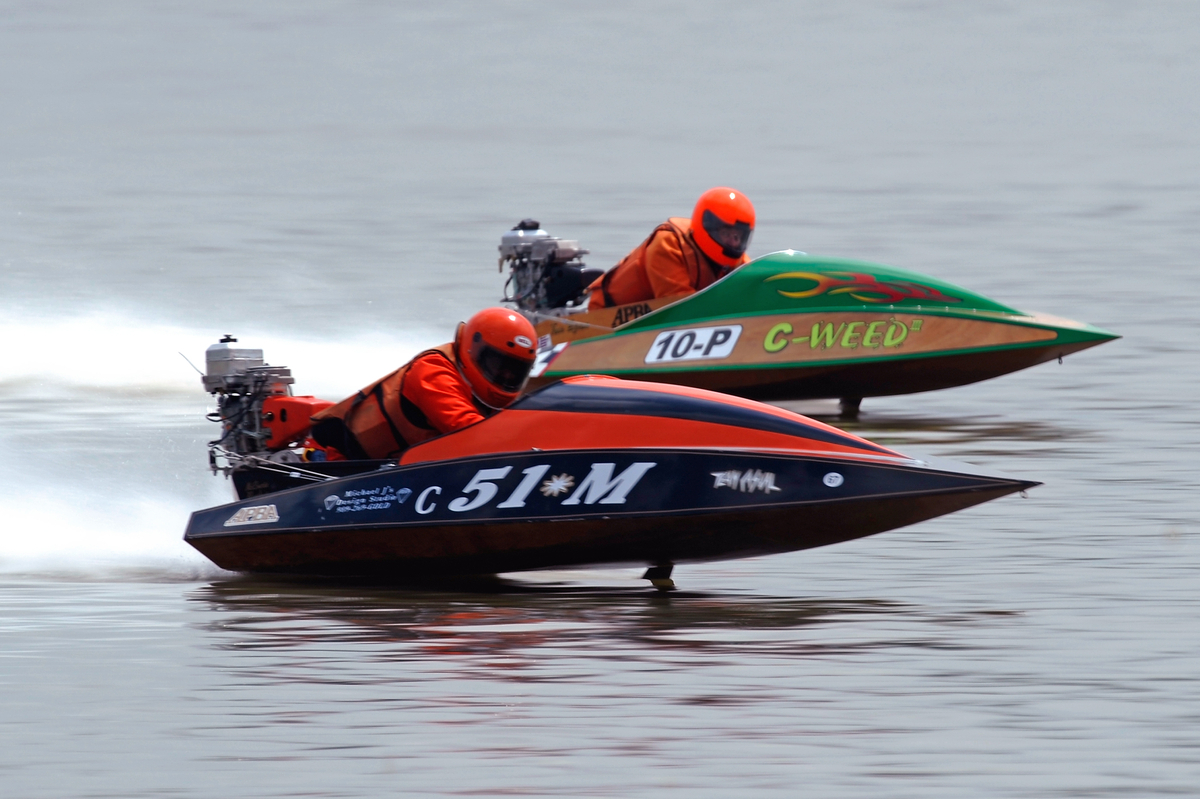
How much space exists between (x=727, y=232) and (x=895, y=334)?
1351 millimetres

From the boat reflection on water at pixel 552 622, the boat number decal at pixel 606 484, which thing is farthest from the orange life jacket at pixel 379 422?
the boat number decal at pixel 606 484

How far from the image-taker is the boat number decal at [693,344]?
11.8 meters

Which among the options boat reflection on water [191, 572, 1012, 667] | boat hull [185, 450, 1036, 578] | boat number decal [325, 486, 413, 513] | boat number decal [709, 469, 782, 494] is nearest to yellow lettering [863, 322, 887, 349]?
boat reflection on water [191, 572, 1012, 667]

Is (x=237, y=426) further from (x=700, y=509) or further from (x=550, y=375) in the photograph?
(x=550, y=375)

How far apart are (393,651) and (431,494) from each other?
1104 mm

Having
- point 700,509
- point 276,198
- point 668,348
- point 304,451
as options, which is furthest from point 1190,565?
point 276,198

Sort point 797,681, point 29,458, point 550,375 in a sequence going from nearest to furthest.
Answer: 1. point 797,681
2. point 29,458
3. point 550,375

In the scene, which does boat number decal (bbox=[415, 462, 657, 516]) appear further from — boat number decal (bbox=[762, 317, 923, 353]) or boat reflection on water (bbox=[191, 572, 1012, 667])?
boat number decal (bbox=[762, 317, 923, 353])

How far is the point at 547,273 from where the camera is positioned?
43.7ft

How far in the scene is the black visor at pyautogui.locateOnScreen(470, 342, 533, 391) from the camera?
7574 millimetres

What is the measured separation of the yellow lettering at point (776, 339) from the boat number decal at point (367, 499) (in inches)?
184

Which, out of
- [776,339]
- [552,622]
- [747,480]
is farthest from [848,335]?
[552,622]

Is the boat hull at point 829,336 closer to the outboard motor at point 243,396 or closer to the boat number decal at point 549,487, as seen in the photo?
the outboard motor at point 243,396

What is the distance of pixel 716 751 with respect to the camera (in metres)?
5.11
